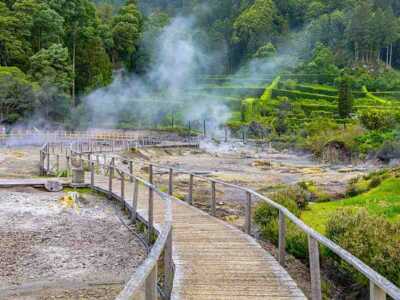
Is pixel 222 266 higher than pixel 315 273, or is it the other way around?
pixel 315 273

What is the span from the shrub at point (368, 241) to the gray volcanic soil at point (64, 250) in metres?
3.45

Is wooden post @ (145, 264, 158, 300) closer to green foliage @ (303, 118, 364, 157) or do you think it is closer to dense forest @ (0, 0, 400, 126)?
green foliage @ (303, 118, 364, 157)

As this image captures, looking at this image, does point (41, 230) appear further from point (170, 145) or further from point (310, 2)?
point (310, 2)

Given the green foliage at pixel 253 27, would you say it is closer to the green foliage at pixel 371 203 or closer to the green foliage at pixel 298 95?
Result: the green foliage at pixel 298 95

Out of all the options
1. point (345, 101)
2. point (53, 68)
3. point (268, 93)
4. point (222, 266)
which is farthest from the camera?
point (268, 93)

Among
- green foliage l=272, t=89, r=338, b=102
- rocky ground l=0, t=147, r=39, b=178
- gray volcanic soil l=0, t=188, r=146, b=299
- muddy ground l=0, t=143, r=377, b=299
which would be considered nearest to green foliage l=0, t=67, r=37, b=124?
rocky ground l=0, t=147, r=39, b=178

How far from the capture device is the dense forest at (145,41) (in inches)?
1864

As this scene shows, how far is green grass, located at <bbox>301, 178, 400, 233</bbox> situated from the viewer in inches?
435

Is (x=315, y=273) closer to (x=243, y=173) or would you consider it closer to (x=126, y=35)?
(x=243, y=173)

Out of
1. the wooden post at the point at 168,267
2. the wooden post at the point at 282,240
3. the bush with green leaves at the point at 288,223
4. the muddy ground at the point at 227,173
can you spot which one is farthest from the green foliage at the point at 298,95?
the wooden post at the point at 168,267

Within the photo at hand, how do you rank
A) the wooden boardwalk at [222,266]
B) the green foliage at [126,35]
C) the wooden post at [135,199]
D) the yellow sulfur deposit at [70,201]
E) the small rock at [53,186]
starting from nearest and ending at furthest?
the wooden boardwalk at [222,266], the wooden post at [135,199], the yellow sulfur deposit at [70,201], the small rock at [53,186], the green foliage at [126,35]

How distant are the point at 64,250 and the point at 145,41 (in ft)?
252

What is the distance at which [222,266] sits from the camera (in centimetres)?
675

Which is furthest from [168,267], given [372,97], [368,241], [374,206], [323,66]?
[323,66]
